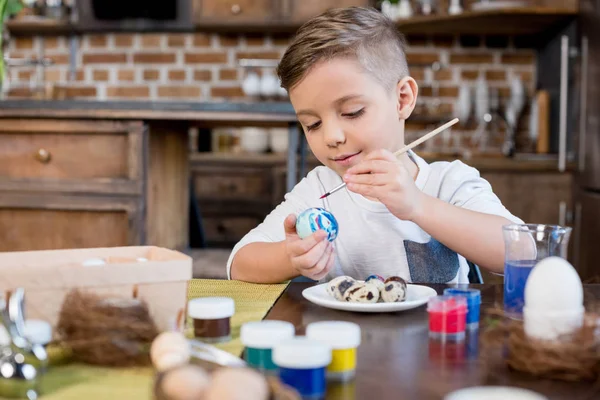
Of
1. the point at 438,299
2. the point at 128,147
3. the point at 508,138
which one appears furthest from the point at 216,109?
the point at 508,138

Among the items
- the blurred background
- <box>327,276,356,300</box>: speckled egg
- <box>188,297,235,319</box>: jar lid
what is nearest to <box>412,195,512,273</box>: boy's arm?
<box>327,276,356,300</box>: speckled egg

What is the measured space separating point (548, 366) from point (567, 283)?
4.2 inches

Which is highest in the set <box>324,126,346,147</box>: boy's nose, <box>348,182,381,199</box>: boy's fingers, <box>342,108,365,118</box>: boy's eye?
<box>342,108,365,118</box>: boy's eye

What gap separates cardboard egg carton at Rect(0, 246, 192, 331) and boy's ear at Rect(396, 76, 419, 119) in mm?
717

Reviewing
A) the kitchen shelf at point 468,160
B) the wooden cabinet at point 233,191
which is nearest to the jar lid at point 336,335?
the kitchen shelf at point 468,160

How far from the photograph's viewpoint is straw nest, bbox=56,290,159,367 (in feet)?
2.17

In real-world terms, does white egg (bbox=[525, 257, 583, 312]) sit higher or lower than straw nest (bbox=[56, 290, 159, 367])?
higher

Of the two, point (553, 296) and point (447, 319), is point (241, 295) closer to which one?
point (447, 319)

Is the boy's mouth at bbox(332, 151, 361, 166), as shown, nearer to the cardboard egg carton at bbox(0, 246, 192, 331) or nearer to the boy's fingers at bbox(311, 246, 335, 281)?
the boy's fingers at bbox(311, 246, 335, 281)

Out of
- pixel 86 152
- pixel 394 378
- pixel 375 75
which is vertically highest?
pixel 375 75

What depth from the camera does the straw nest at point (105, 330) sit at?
0.66 m

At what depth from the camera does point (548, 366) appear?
24.5 inches

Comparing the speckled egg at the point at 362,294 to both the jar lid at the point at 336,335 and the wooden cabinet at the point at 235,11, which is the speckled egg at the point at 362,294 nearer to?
the jar lid at the point at 336,335

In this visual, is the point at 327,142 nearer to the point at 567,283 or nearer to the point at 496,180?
the point at 567,283
